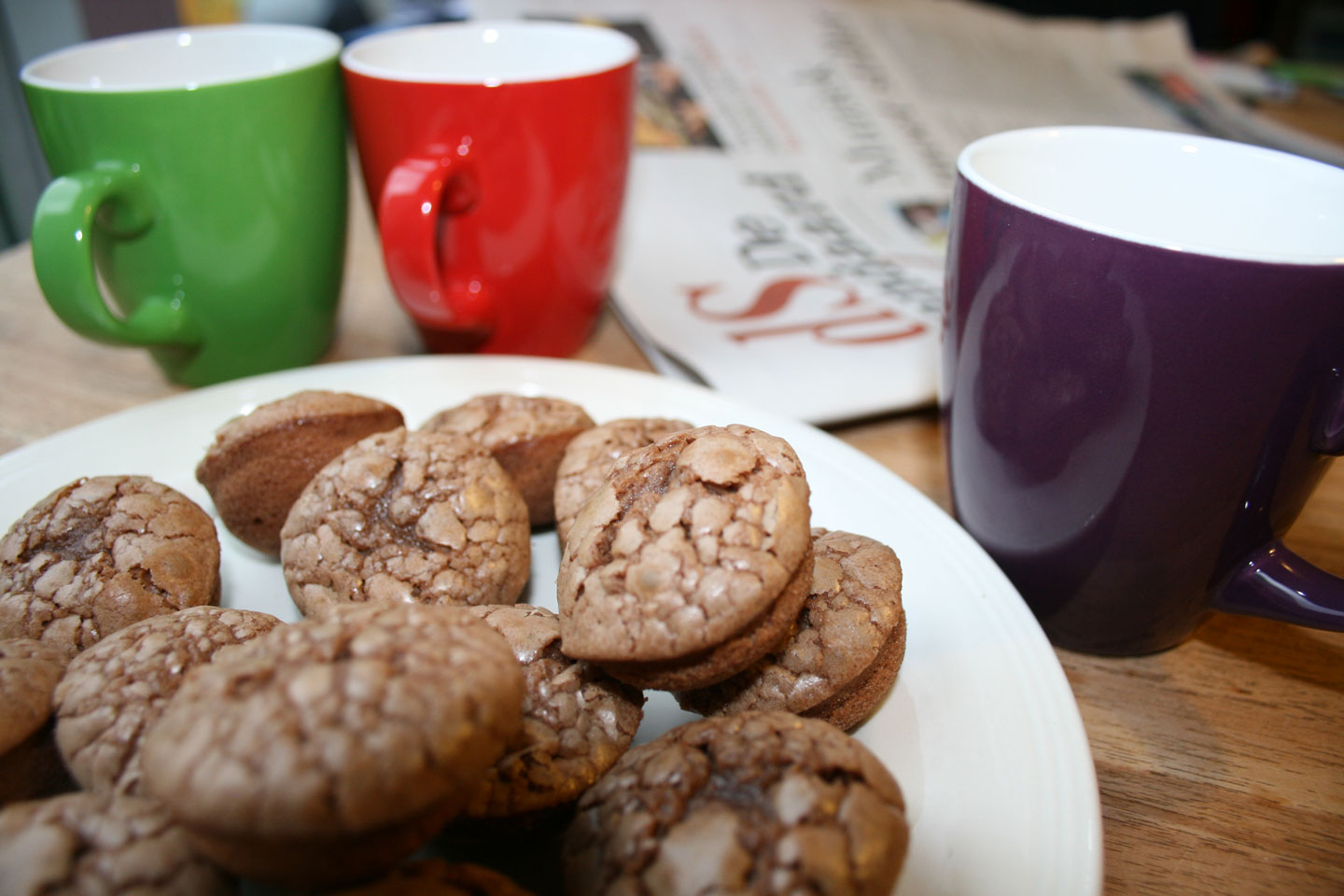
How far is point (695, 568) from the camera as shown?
0.57m

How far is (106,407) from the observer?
→ 44.7 inches

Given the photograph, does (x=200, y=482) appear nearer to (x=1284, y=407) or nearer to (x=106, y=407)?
(x=106, y=407)

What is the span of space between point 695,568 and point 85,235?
0.78 meters

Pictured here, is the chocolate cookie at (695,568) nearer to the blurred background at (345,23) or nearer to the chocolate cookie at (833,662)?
the chocolate cookie at (833,662)

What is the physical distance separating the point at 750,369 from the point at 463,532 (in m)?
0.57

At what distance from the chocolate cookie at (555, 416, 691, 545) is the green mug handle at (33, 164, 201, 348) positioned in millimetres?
545

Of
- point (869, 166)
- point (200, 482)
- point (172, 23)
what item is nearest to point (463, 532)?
point (200, 482)

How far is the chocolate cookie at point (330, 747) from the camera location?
0.43 meters

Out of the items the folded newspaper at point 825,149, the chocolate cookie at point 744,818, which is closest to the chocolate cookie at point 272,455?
the chocolate cookie at point 744,818

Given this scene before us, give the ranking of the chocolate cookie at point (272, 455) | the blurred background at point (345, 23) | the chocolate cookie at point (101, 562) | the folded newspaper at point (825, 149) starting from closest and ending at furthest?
the chocolate cookie at point (101, 562) → the chocolate cookie at point (272, 455) → the folded newspaper at point (825, 149) → the blurred background at point (345, 23)

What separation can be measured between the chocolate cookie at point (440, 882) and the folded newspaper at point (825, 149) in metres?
0.71

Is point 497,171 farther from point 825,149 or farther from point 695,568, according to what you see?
point 825,149

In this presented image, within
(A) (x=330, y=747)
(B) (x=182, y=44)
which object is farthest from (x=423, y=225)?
(A) (x=330, y=747)

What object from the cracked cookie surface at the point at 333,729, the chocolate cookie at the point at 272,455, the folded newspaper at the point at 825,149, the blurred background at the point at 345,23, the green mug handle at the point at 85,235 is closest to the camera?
the cracked cookie surface at the point at 333,729
